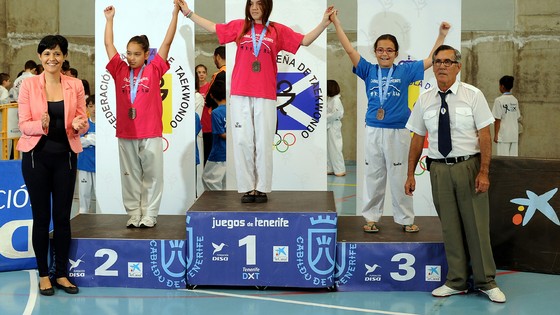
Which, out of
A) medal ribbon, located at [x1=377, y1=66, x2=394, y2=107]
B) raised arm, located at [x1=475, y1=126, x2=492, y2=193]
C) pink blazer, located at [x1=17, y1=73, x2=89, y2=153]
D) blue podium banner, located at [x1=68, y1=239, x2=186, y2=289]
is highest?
medal ribbon, located at [x1=377, y1=66, x2=394, y2=107]

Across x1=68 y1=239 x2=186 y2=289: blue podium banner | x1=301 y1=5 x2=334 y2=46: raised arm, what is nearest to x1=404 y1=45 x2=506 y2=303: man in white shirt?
x1=301 y1=5 x2=334 y2=46: raised arm

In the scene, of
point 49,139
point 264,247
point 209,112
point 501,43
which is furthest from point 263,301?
point 501,43

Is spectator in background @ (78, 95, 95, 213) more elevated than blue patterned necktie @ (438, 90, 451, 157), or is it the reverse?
blue patterned necktie @ (438, 90, 451, 157)

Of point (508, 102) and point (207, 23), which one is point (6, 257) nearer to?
point (207, 23)

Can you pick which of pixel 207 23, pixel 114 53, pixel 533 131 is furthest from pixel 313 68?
pixel 533 131

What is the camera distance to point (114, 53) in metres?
6.03

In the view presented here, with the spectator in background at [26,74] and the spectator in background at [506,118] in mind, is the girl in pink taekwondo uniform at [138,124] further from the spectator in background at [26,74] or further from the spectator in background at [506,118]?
the spectator in background at [506,118]

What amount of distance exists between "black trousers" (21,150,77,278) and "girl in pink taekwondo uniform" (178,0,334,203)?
1.39 metres

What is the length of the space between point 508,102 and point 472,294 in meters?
6.50

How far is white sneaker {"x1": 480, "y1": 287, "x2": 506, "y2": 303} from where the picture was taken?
205 inches

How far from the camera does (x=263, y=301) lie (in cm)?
529

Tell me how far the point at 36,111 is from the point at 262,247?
1.88 metres

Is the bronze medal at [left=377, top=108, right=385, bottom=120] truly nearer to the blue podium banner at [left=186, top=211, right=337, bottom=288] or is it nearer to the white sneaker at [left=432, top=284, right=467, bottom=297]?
the blue podium banner at [left=186, top=211, right=337, bottom=288]

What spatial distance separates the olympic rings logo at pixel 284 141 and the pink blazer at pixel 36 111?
261cm
